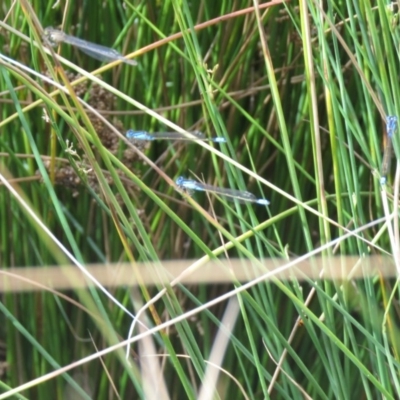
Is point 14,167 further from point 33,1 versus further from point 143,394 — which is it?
point 143,394

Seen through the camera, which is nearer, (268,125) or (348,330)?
(348,330)

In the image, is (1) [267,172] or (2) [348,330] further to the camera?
(1) [267,172]

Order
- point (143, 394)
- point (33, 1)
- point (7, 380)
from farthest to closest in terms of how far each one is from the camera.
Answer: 1. point (7, 380)
2. point (33, 1)
3. point (143, 394)

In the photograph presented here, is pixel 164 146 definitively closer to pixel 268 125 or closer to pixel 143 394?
pixel 268 125

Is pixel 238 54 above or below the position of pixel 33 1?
below

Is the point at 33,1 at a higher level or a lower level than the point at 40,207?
higher

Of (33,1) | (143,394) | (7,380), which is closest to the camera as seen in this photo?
(143,394)

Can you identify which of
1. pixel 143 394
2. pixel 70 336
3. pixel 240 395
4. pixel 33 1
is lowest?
pixel 240 395

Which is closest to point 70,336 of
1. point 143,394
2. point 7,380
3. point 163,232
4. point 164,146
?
point 7,380

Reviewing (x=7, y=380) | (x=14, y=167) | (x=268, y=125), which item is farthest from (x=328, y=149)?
(x=7, y=380)
